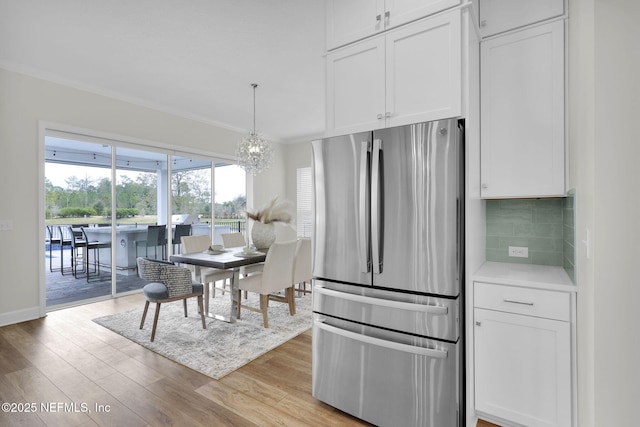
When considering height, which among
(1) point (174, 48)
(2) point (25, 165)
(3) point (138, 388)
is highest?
(1) point (174, 48)

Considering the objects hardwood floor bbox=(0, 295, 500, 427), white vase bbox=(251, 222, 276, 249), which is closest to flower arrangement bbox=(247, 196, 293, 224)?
white vase bbox=(251, 222, 276, 249)

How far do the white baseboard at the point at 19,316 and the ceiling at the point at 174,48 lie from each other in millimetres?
2768

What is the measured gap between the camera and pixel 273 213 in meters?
3.96

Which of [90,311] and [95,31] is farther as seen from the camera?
[90,311]

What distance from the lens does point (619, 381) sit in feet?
3.69

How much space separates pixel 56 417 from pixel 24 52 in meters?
3.56

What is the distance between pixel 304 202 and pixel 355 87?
18.0 feet

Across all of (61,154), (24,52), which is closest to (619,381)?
(24,52)

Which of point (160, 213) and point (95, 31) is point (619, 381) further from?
point (160, 213)

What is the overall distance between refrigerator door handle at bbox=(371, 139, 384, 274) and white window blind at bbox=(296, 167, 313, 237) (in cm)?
557

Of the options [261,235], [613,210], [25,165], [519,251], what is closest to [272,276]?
[261,235]

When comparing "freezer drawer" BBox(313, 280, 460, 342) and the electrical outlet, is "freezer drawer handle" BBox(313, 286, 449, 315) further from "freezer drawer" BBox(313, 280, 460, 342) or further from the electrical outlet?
the electrical outlet

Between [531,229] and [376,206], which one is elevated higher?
[376,206]

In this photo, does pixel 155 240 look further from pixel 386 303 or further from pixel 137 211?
pixel 386 303
